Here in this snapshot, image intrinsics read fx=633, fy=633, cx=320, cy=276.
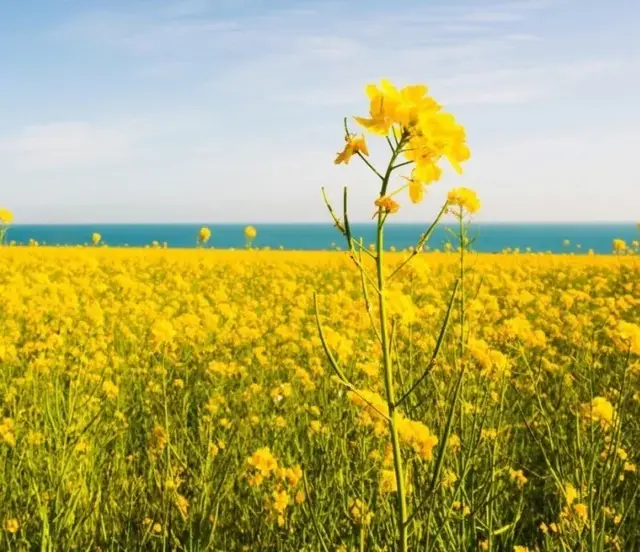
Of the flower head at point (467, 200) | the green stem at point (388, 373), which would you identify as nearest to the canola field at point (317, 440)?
the green stem at point (388, 373)

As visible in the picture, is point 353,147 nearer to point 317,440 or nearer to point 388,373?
point 388,373

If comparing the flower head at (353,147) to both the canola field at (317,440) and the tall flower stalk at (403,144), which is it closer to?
the tall flower stalk at (403,144)

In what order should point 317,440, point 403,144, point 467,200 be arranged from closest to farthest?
point 403,144, point 467,200, point 317,440

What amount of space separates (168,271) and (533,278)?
6380 millimetres

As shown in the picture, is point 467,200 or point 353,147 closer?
point 353,147

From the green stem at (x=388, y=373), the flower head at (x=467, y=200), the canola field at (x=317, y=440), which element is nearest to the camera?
the green stem at (x=388, y=373)

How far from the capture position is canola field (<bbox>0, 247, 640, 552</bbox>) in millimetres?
2100

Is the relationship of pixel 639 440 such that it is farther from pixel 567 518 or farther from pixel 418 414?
pixel 418 414

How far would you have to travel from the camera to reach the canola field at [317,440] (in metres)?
2.10

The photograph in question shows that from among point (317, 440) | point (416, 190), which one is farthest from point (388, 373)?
point (317, 440)

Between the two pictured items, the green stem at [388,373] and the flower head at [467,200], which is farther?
the flower head at [467,200]

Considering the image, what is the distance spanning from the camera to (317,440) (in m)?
2.77

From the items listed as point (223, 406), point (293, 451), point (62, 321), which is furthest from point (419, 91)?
point (62, 321)

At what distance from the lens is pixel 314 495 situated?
2.52m
